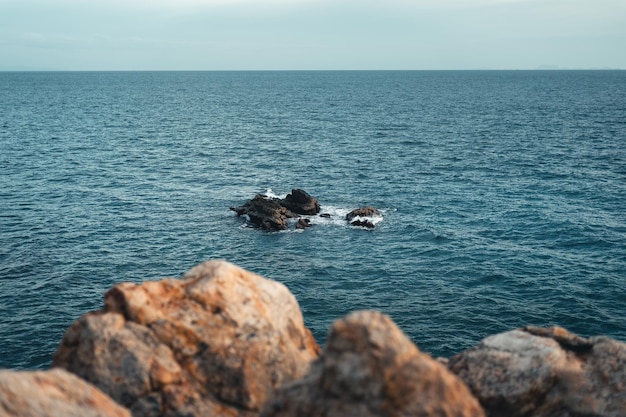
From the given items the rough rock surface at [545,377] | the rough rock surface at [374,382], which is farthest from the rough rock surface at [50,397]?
the rough rock surface at [545,377]

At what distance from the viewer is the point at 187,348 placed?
18141 mm

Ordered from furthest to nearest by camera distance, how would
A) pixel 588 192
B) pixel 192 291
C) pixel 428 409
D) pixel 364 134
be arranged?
1. pixel 364 134
2. pixel 588 192
3. pixel 192 291
4. pixel 428 409

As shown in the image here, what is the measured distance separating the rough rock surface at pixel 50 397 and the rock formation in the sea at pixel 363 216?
60.0m

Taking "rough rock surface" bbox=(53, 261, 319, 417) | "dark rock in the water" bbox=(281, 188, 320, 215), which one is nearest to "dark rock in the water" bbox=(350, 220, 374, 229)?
"dark rock in the water" bbox=(281, 188, 320, 215)

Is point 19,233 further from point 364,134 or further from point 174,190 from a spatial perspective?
point 364,134

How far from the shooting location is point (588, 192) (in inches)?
3465

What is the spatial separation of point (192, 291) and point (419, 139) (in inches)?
5126

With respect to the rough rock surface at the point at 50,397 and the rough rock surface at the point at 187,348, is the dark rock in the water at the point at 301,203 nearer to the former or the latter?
the rough rock surface at the point at 187,348

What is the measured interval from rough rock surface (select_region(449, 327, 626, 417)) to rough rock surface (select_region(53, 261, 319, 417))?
5.97 m

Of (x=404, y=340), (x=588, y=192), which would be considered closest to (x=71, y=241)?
(x=404, y=340)

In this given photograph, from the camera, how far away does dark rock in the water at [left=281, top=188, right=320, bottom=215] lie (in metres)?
78.6

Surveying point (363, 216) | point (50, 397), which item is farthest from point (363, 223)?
point (50, 397)

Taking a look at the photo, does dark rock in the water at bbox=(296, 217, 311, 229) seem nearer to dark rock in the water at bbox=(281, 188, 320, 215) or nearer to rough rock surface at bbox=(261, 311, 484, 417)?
dark rock in the water at bbox=(281, 188, 320, 215)

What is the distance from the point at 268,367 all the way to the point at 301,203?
61.7 meters
